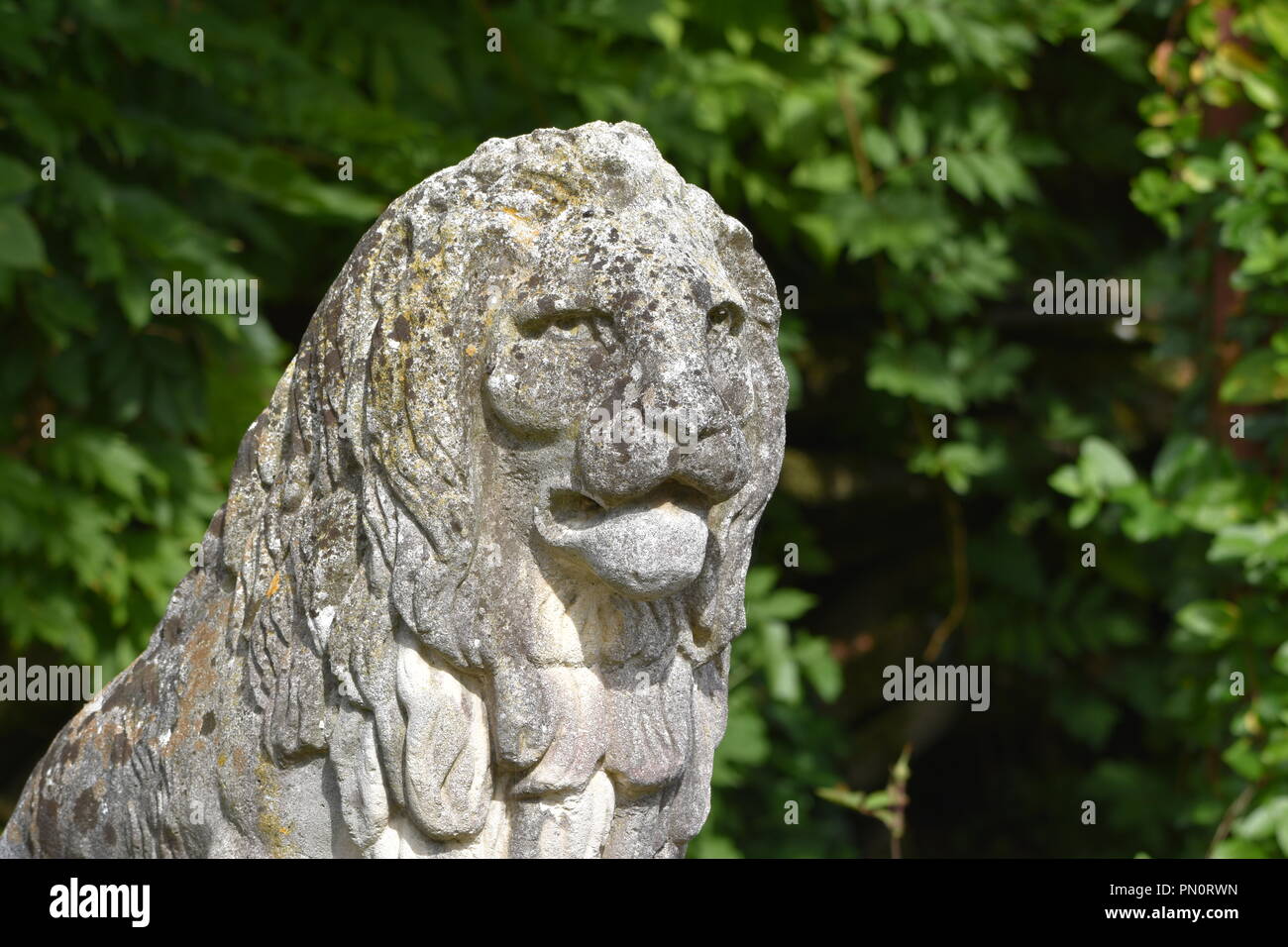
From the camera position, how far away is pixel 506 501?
5.23ft

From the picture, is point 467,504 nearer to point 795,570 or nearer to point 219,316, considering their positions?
point 219,316

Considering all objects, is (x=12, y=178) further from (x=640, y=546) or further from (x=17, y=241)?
(x=640, y=546)

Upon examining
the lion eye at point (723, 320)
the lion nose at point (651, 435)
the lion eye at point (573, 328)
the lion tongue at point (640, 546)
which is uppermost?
the lion eye at point (723, 320)

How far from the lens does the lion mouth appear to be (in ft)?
5.05

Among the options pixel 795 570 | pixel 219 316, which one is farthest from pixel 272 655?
pixel 795 570

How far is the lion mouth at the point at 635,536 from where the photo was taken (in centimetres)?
154

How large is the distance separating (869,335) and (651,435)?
2648mm

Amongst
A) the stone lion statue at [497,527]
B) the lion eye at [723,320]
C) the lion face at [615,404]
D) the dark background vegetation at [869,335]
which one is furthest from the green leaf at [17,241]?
the lion eye at [723,320]

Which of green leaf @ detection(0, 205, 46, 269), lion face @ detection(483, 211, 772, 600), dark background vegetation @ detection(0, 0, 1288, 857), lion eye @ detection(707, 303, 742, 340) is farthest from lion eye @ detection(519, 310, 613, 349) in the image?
green leaf @ detection(0, 205, 46, 269)

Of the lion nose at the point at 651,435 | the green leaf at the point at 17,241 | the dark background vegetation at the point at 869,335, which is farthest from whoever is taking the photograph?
the dark background vegetation at the point at 869,335

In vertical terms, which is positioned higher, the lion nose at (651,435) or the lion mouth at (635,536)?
the lion nose at (651,435)

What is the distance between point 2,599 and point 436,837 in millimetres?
1768

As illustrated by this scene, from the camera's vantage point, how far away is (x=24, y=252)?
8.69ft

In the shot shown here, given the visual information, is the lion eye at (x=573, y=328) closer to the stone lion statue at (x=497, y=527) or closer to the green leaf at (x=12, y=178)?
the stone lion statue at (x=497, y=527)
